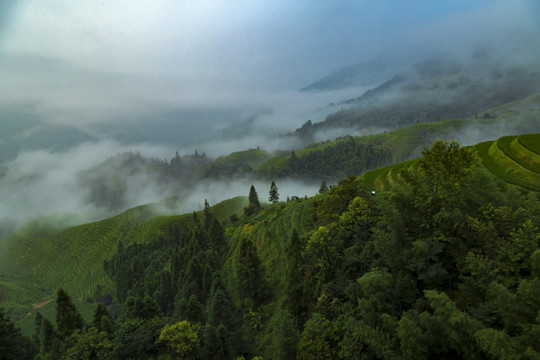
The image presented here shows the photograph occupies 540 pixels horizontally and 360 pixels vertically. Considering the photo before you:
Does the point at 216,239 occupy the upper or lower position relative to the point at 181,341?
upper

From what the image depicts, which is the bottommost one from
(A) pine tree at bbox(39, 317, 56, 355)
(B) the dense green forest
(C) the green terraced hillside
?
(A) pine tree at bbox(39, 317, 56, 355)

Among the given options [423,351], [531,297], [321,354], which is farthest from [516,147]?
[321,354]

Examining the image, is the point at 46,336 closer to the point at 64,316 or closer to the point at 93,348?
the point at 64,316

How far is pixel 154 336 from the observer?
4381 cm

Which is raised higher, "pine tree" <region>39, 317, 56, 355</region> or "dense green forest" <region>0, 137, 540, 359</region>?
"dense green forest" <region>0, 137, 540, 359</region>

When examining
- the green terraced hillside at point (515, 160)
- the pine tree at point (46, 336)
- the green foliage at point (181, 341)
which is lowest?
the pine tree at point (46, 336)

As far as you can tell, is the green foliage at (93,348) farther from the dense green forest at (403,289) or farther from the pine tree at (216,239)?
the pine tree at (216,239)

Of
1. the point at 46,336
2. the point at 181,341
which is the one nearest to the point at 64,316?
the point at 46,336

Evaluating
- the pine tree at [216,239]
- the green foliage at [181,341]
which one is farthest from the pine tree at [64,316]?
the pine tree at [216,239]

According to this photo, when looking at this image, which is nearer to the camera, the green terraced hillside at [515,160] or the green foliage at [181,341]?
the green foliage at [181,341]

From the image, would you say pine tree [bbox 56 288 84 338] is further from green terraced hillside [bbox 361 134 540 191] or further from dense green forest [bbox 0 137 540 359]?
green terraced hillside [bbox 361 134 540 191]

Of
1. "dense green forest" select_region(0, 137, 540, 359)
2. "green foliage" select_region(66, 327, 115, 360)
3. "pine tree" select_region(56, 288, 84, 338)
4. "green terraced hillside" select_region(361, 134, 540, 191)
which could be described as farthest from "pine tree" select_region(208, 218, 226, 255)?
"green terraced hillside" select_region(361, 134, 540, 191)

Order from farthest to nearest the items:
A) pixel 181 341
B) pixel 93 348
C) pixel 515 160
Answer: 1. pixel 515 160
2. pixel 93 348
3. pixel 181 341

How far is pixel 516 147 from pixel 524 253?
4081 cm
